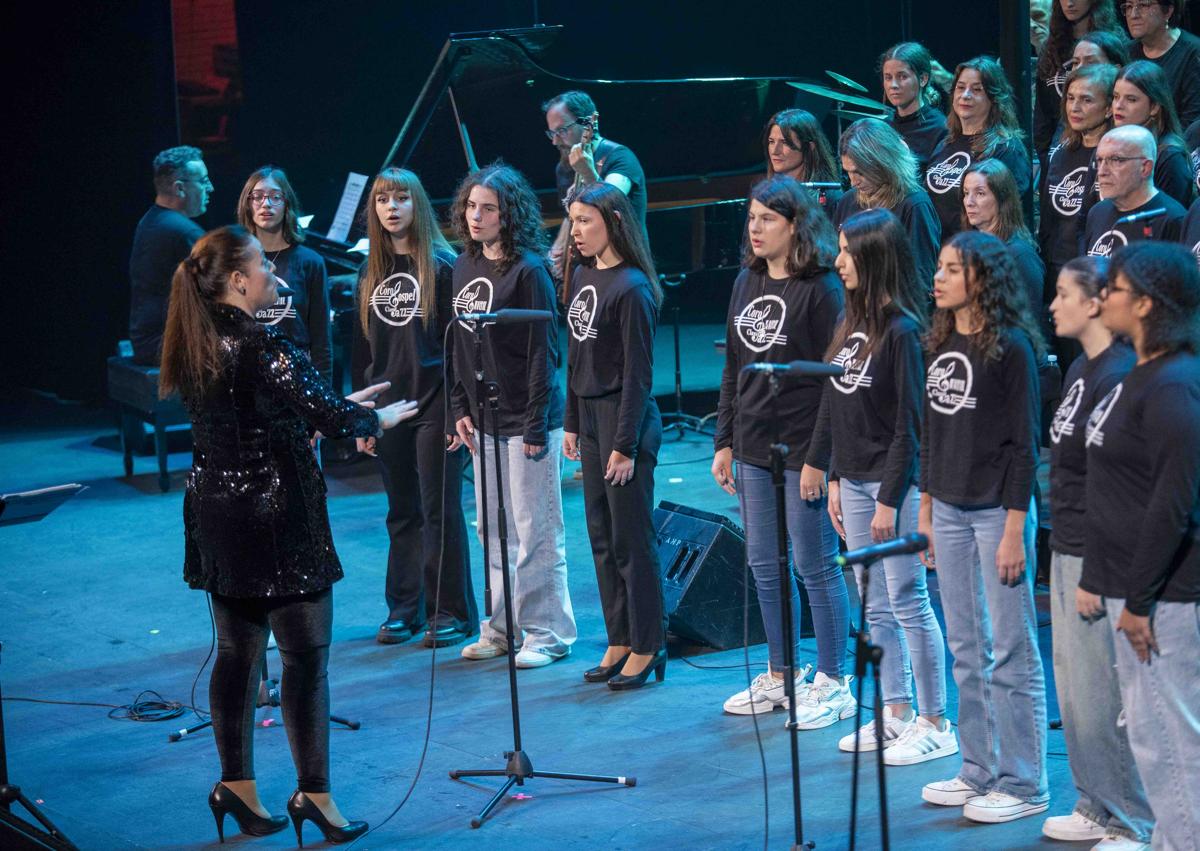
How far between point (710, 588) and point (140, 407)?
4614mm

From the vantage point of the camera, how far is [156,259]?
28.9 ft

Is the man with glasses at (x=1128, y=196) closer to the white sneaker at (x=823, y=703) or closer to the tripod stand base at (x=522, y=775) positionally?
the white sneaker at (x=823, y=703)

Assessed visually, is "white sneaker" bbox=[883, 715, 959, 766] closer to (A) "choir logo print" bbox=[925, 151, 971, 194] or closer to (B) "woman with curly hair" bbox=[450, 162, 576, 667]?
(B) "woman with curly hair" bbox=[450, 162, 576, 667]

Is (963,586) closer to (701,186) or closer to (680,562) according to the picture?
(680,562)

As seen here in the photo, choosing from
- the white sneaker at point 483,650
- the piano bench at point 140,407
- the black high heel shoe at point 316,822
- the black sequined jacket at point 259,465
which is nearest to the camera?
the black sequined jacket at point 259,465

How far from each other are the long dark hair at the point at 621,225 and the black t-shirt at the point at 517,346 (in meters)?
0.35

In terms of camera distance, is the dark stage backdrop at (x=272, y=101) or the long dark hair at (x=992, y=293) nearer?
the long dark hair at (x=992, y=293)

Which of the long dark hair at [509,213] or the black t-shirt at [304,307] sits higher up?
the long dark hair at [509,213]

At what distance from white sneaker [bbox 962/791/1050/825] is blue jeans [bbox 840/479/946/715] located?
1.63 feet

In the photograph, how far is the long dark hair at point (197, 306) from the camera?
4344 millimetres

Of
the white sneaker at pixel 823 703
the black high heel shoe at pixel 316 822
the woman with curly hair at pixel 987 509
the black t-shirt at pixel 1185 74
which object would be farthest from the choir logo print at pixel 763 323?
the black t-shirt at pixel 1185 74

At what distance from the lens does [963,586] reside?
4324mm

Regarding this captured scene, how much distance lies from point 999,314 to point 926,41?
7831mm

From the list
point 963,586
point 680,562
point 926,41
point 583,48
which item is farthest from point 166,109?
point 963,586
